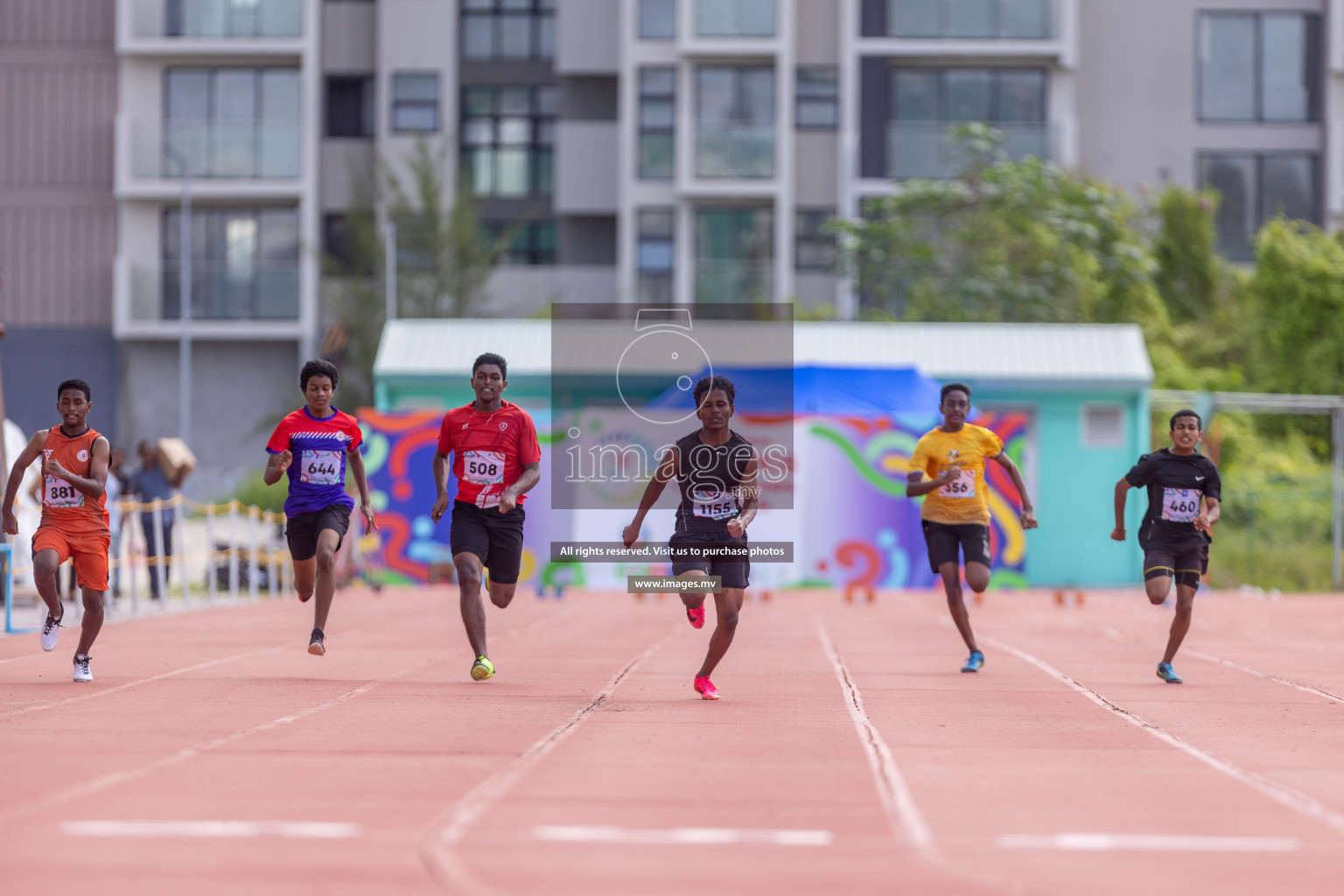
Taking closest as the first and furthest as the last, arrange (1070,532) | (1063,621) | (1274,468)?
(1063,621) < (1070,532) < (1274,468)

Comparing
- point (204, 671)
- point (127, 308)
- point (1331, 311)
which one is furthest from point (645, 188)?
point (204, 671)

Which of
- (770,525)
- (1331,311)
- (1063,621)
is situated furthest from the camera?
(1331,311)

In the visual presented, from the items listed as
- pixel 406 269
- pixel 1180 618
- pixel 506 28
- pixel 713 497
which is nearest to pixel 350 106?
pixel 506 28

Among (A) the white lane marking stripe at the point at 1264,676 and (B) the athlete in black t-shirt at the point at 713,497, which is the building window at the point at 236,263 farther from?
(B) the athlete in black t-shirt at the point at 713,497

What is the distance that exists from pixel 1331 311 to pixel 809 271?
12.7m

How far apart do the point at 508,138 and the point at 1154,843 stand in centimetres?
4149

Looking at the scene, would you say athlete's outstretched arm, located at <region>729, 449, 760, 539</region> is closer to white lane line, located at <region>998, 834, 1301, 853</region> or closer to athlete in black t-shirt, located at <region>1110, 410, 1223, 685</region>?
athlete in black t-shirt, located at <region>1110, 410, 1223, 685</region>

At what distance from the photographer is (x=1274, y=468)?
34.3 metres

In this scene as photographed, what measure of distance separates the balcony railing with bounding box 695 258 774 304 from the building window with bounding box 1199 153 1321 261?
12.0 m

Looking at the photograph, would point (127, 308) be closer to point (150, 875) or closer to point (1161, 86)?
point (1161, 86)

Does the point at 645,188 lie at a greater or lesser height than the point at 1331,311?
greater

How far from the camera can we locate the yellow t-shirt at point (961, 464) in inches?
494

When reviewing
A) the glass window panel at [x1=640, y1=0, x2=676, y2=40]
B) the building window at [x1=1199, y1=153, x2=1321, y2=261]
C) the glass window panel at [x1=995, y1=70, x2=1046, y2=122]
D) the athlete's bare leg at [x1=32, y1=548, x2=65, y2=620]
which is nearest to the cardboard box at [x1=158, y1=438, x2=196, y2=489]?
the athlete's bare leg at [x1=32, y1=548, x2=65, y2=620]

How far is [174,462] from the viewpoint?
21672mm
